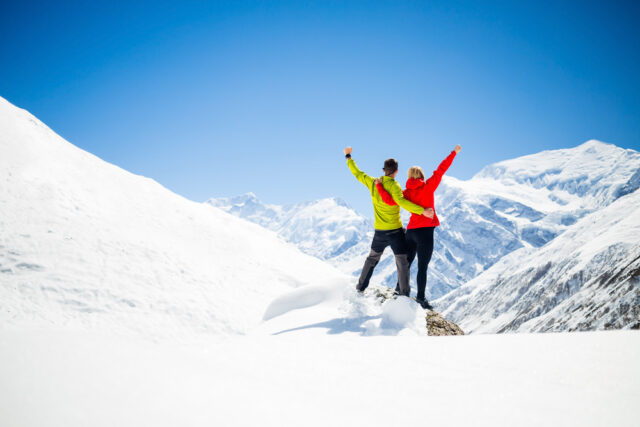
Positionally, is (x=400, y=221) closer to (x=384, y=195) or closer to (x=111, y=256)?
(x=384, y=195)

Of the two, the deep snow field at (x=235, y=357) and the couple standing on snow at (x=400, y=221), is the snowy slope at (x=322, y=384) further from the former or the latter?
the couple standing on snow at (x=400, y=221)

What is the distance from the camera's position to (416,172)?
291 inches

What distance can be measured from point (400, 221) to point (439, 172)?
4.94 feet

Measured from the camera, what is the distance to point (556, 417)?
2178 mm

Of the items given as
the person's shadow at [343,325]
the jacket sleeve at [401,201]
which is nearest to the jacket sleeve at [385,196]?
the jacket sleeve at [401,201]

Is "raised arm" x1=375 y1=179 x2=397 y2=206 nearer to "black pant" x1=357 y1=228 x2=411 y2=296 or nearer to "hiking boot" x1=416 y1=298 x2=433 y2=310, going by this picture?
"black pant" x1=357 y1=228 x2=411 y2=296

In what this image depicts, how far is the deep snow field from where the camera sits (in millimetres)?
2305

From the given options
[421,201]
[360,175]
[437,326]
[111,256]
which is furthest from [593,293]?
[111,256]

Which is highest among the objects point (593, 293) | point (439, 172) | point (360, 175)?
point (360, 175)

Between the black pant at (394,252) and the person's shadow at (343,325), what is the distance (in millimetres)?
1083

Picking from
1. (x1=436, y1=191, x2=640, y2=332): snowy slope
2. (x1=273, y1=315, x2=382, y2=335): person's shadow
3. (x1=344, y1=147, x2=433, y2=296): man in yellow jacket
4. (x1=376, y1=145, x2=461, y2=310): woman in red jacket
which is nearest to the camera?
(x1=273, y1=315, x2=382, y2=335): person's shadow

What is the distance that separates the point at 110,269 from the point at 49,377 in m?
6.83

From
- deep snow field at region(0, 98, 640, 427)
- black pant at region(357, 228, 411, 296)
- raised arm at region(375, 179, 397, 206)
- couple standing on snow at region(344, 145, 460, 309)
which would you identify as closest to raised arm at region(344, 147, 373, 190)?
couple standing on snow at region(344, 145, 460, 309)

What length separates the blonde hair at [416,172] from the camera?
736 centimetres
